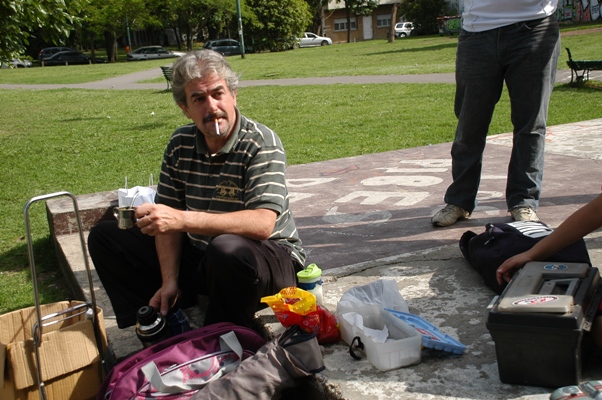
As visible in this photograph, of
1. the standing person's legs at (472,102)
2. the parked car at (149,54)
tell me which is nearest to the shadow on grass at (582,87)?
the standing person's legs at (472,102)

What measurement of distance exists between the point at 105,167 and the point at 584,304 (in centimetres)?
720

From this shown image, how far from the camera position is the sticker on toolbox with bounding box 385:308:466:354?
272 cm


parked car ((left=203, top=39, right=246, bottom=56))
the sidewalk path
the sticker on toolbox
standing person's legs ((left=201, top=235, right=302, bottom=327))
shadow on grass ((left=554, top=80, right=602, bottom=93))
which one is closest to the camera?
the sticker on toolbox

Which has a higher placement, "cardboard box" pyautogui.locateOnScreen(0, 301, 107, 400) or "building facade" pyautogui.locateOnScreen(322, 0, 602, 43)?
"building facade" pyautogui.locateOnScreen(322, 0, 602, 43)

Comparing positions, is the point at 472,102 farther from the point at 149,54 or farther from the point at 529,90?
the point at 149,54

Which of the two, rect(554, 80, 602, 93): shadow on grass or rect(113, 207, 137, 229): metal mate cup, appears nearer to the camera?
rect(113, 207, 137, 229): metal mate cup

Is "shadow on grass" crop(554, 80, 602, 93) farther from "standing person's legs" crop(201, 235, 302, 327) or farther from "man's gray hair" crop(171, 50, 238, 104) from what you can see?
"standing person's legs" crop(201, 235, 302, 327)

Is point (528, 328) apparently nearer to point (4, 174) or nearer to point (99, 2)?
point (4, 174)

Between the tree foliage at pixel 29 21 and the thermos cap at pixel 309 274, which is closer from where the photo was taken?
the thermos cap at pixel 309 274

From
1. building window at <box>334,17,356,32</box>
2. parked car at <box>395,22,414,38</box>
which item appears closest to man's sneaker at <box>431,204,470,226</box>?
parked car at <box>395,22,414,38</box>

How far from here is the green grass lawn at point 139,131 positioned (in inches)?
245

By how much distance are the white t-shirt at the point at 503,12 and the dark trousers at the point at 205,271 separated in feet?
6.38

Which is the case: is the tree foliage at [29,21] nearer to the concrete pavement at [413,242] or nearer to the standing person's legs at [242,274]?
the concrete pavement at [413,242]

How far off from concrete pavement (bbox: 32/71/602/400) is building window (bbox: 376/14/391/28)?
225 ft
